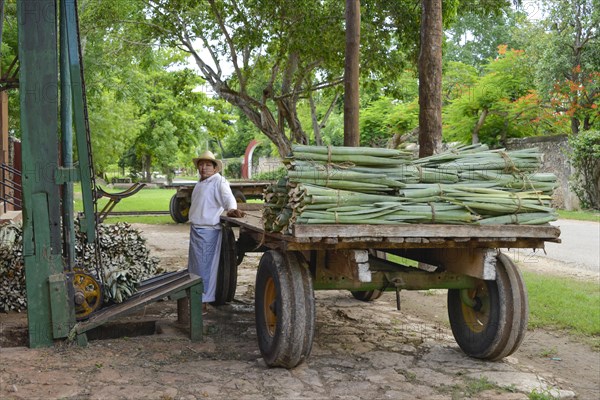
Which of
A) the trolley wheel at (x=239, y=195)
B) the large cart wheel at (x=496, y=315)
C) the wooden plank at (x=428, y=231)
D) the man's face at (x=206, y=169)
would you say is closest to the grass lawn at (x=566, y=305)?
the large cart wheel at (x=496, y=315)

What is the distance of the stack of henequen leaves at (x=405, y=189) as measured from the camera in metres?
4.94

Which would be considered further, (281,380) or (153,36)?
(153,36)

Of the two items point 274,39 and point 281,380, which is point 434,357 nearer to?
point 281,380

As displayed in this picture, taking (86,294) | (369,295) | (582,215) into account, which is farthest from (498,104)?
(86,294)

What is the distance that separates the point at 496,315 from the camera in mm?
5586

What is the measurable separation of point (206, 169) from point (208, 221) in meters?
0.61

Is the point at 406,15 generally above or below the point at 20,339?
above

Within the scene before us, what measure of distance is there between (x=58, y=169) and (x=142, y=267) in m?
3.83

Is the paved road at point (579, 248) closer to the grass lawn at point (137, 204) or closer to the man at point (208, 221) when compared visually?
the man at point (208, 221)

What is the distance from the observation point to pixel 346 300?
8.73 meters

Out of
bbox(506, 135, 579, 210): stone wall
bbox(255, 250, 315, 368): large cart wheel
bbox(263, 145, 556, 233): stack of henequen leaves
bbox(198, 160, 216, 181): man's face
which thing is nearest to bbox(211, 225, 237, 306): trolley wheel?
bbox(198, 160, 216, 181): man's face

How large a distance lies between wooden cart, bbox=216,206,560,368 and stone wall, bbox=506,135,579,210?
18.7 metres

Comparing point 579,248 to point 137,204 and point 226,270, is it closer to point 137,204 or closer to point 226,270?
point 226,270

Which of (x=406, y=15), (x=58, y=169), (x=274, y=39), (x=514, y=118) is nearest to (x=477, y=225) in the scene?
(x=58, y=169)
